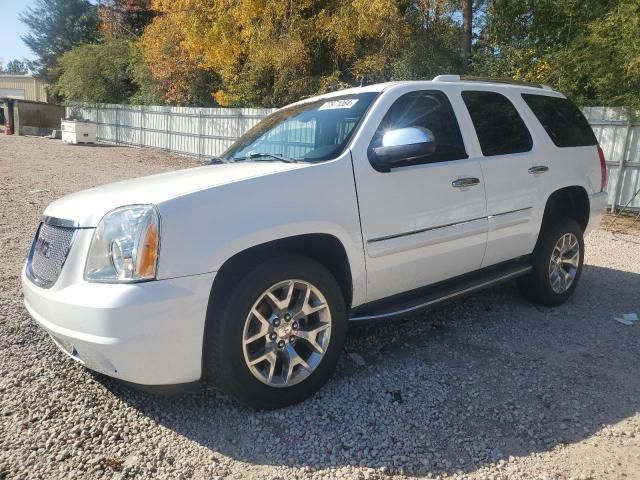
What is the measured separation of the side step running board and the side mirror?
2.97 ft

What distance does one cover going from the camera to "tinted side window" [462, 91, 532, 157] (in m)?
3.99

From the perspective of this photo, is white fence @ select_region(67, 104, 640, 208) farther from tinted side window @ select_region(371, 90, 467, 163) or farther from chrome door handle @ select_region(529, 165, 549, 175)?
tinted side window @ select_region(371, 90, 467, 163)

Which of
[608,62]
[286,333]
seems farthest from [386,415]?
[608,62]

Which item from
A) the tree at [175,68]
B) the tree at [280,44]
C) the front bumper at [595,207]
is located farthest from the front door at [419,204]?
the tree at [175,68]

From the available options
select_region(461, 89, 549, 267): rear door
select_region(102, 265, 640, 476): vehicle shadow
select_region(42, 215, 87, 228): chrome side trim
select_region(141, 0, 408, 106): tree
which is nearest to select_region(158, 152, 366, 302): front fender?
select_region(42, 215, 87, 228): chrome side trim

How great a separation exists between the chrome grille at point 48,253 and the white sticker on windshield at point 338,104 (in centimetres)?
192

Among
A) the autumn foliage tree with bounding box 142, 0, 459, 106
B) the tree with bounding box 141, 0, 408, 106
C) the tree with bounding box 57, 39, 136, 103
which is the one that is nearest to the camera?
the autumn foliage tree with bounding box 142, 0, 459, 106

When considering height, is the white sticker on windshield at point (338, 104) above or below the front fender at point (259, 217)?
above

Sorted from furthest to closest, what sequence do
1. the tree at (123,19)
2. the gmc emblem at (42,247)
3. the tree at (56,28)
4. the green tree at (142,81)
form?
1. the tree at (56,28)
2. the tree at (123,19)
3. the green tree at (142,81)
4. the gmc emblem at (42,247)

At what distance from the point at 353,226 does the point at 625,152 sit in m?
8.65

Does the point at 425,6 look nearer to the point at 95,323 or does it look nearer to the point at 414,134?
the point at 414,134

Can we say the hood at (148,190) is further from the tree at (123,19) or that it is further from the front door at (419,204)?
the tree at (123,19)

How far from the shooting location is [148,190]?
2855 mm

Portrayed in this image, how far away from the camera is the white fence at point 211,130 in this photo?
9.55m
